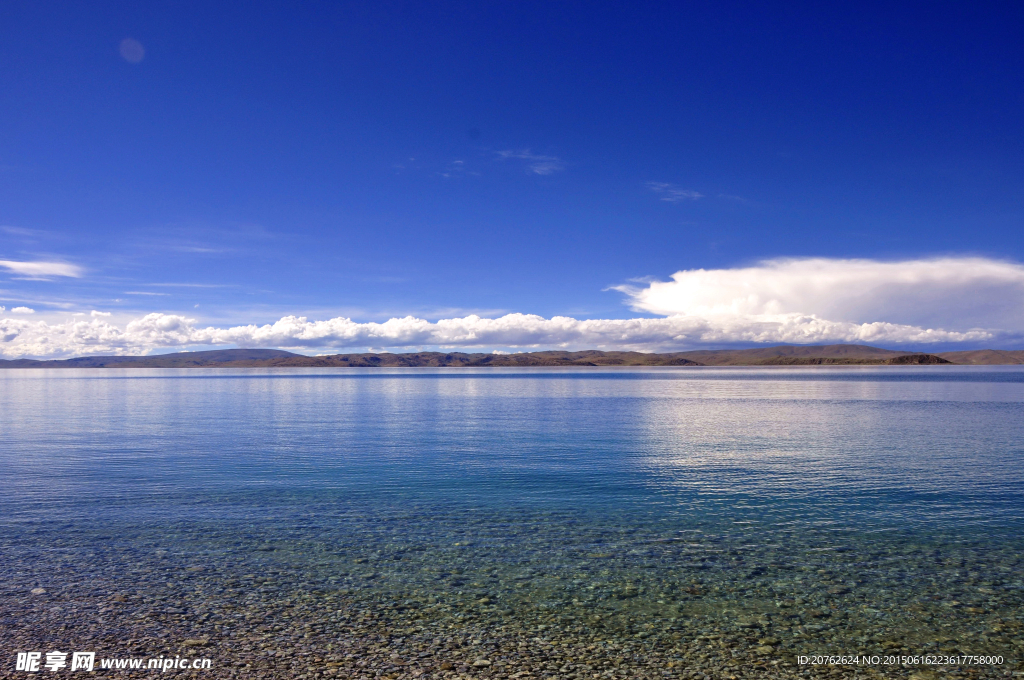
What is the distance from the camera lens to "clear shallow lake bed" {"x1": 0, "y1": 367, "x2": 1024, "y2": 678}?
1098cm

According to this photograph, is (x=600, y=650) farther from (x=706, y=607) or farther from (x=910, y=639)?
(x=910, y=639)

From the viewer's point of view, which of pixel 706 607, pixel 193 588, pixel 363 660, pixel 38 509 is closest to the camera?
pixel 363 660

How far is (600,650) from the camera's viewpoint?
1095cm

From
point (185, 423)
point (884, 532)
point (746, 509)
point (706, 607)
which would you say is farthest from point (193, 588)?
point (185, 423)

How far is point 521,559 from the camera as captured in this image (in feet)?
52.2

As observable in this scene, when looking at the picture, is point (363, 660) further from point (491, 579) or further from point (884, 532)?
point (884, 532)

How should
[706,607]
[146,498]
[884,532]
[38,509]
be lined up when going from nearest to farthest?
1. [706,607]
2. [884,532]
3. [38,509]
4. [146,498]

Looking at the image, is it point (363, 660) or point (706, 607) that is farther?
point (706, 607)

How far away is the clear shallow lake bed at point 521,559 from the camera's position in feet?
36.0

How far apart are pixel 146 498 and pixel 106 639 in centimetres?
1360

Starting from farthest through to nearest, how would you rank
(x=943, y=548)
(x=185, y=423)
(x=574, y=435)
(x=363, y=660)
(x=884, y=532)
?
(x=185, y=423) < (x=574, y=435) < (x=884, y=532) < (x=943, y=548) < (x=363, y=660)

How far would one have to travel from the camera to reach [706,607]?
1274cm

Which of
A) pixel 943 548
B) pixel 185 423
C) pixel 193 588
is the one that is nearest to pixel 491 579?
pixel 193 588

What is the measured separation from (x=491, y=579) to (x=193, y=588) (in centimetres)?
657
